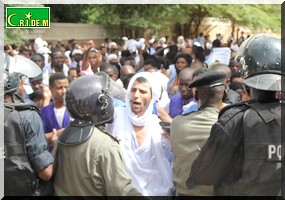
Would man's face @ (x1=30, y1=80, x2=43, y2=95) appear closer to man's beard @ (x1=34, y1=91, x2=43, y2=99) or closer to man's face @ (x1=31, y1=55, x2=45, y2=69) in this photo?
man's beard @ (x1=34, y1=91, x2=43, y2=99)

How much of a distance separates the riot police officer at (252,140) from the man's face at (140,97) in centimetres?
72

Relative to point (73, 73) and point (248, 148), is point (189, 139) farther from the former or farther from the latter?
point (73, 73)

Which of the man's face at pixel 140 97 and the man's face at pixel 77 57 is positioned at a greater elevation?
the man's face at pixel 77 57

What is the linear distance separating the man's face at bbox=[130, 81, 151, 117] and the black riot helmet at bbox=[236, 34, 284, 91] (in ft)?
2.66

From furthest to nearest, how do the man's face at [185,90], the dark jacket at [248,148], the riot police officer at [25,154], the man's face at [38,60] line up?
the man's face at [38,60], the man's face at [185,90], the riot police officer at [25,154], the dark jacket at [248,148]

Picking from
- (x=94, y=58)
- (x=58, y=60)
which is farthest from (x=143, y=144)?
(x=58, y=60)

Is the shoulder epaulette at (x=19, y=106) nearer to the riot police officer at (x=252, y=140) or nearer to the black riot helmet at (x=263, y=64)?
the riot police officer at (x=252, y=140)

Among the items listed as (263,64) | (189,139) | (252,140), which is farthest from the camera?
(189,139)

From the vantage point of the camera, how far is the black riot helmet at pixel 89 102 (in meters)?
2.53

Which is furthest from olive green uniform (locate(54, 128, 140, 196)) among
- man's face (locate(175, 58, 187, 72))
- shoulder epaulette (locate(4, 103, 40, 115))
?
man's face (locate(175, 58, 187, 72))

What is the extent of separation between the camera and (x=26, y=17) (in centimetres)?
322

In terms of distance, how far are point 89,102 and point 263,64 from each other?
3.18 ft

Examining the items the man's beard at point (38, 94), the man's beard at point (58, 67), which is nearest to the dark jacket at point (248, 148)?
the man's beard at point (38, 94)

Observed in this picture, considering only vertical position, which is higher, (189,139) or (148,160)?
(189,139)
